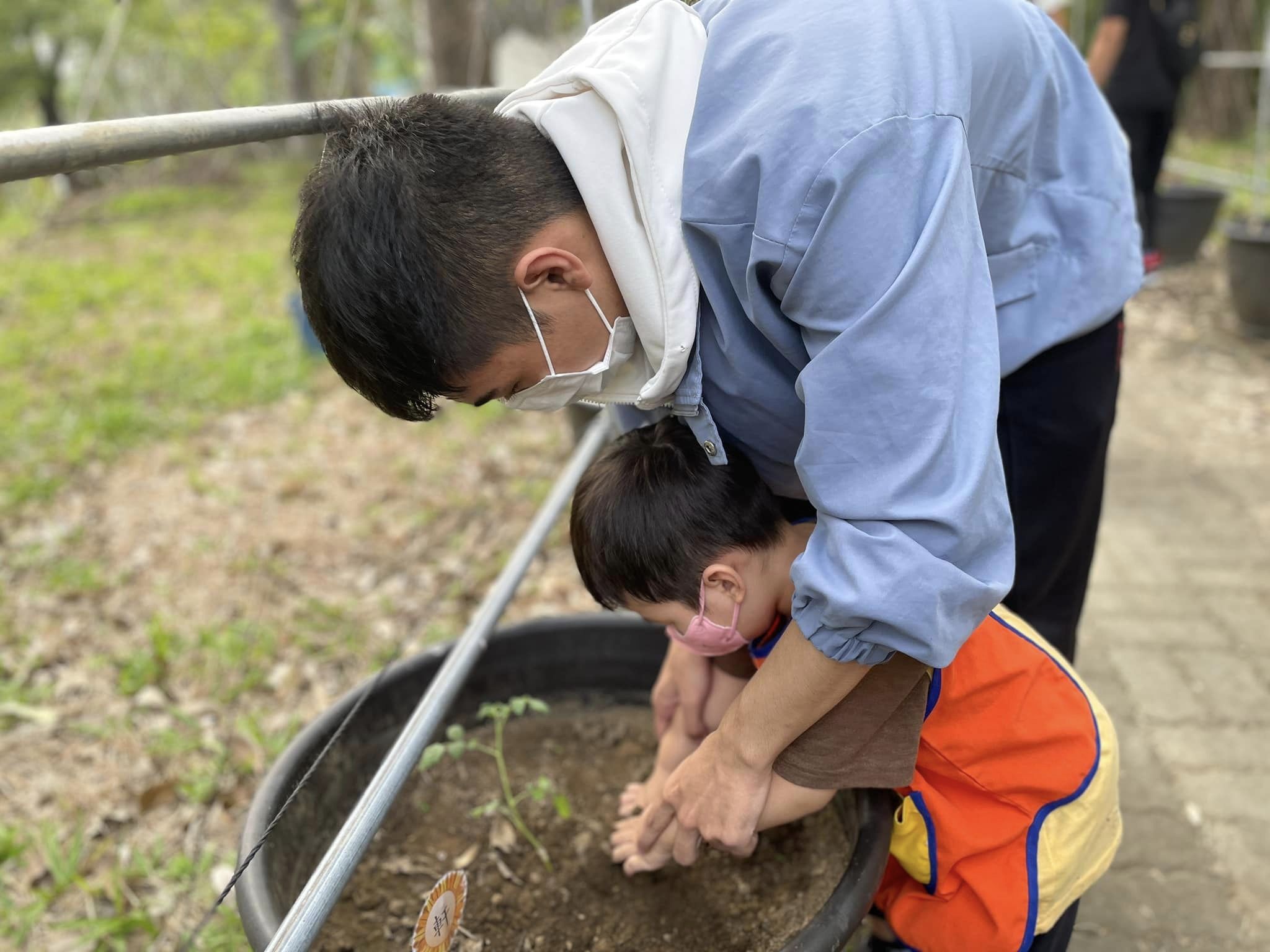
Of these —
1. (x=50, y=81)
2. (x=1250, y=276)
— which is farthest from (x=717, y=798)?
(x=50, y=81)

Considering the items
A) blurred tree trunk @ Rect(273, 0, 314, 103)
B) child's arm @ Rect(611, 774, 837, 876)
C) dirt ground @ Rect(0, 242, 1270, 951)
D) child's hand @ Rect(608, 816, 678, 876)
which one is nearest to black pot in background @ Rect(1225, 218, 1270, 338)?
dirt ground @ Rect(0, 242, 1270, 951)

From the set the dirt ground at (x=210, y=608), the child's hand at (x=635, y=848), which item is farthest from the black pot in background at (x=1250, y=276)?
the child's hand at (x=635, y=848)

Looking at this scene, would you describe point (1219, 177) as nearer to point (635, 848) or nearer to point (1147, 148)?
point (1147, 148)

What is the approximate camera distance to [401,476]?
3.91m

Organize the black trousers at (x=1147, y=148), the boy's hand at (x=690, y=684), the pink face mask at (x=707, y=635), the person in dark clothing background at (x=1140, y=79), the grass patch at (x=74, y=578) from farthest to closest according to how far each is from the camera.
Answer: the black trousers at (x=1147, y=148)
the person in dark clothing background at (x=1140, y=79)
the grass patch at (x=74, y=578)
the boy's hand at (x=690, y=684)
the pink face mask at (x=707, y=635)

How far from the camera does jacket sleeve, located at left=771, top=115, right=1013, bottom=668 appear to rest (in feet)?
3.16

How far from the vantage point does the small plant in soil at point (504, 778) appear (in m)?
1.71

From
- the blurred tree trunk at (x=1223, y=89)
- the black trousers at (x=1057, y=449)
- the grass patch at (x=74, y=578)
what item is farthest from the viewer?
the blurred tree trunk at (x=1223, y=89)

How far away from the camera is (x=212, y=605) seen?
3.06 meters

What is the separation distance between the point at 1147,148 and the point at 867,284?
5104 mm

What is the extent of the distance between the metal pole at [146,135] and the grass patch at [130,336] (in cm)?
319

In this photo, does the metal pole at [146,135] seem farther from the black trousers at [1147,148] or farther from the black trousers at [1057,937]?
the black trousers at [1147,148]

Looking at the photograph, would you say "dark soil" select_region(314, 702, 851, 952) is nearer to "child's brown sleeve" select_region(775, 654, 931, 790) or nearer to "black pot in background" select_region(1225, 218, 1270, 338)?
"child's brown sleeve" select_region(775, 654, 931, 790)

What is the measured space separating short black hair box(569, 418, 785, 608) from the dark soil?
494 millimetres
